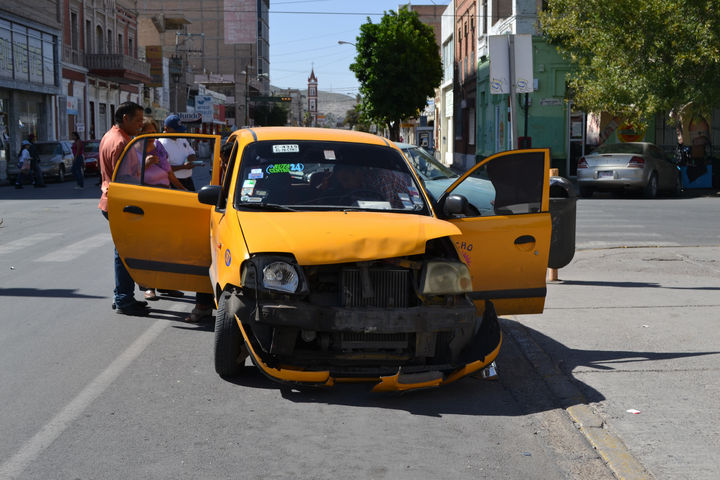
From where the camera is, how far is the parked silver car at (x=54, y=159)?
104 feet

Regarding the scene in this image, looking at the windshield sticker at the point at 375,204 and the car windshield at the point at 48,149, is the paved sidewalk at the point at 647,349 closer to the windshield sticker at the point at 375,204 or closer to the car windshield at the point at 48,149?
the windshield sticker at the point at 375,204

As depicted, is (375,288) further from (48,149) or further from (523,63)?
(48,149)

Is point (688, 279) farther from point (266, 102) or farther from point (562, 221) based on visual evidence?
point (266, 102)

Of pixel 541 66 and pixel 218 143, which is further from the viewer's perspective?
pixel 541 66

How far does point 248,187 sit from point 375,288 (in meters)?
A: 1.55

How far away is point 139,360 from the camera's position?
670 centimetres

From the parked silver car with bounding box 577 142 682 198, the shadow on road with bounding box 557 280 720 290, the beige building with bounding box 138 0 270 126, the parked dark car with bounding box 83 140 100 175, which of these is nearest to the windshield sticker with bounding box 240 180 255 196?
the shadow on road with bounding box 557 280 720 290

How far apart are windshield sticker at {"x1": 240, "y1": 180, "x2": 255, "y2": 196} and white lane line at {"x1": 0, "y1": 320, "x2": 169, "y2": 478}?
5.01 ft

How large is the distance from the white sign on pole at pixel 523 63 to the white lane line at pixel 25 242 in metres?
7.45

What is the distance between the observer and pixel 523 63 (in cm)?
1151

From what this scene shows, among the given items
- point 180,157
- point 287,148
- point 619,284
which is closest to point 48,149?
point 180,157

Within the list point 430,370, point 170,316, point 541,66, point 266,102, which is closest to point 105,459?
point 430,370

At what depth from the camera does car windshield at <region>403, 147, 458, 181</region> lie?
14820 mm

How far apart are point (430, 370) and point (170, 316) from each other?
3.64m
